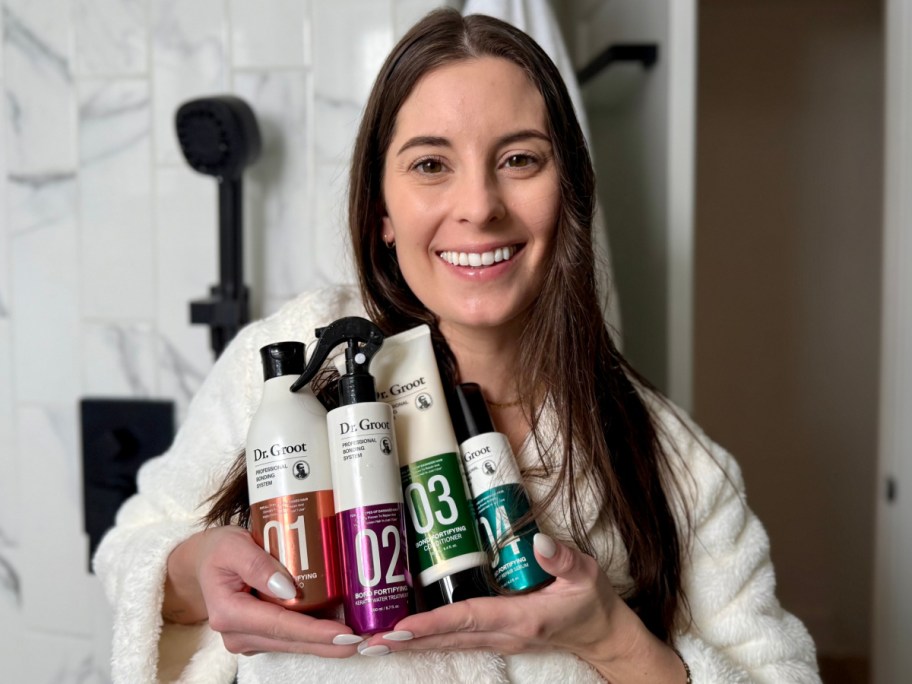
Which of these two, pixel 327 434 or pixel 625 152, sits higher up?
pixel 625 152

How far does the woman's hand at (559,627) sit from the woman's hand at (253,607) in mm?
34

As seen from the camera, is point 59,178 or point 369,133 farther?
point 59,178

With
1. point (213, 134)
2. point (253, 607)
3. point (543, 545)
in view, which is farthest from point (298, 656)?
point (213, 134)

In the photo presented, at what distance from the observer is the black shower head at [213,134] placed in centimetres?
105

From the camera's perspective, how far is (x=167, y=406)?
1.19m

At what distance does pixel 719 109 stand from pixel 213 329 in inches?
69.8

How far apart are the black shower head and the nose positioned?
40 cm

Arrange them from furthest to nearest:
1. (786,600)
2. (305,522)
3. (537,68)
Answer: (786,600) < (537,68) < (305,522)

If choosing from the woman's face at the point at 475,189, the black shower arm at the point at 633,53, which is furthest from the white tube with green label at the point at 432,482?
the black shower arm at the point at 633,53

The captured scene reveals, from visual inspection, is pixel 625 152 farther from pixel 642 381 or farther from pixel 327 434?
pixel 327 434

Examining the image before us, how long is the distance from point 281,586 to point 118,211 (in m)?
0.75

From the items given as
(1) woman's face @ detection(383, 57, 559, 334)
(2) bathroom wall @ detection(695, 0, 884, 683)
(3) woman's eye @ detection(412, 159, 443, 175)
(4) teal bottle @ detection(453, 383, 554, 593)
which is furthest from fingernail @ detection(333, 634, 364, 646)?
(2) bathroom wall @ detection(695, 0, 884, 683)

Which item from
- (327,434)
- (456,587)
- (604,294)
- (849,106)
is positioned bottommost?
(456,587)

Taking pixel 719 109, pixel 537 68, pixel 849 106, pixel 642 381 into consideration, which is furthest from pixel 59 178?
pixel 849 106
